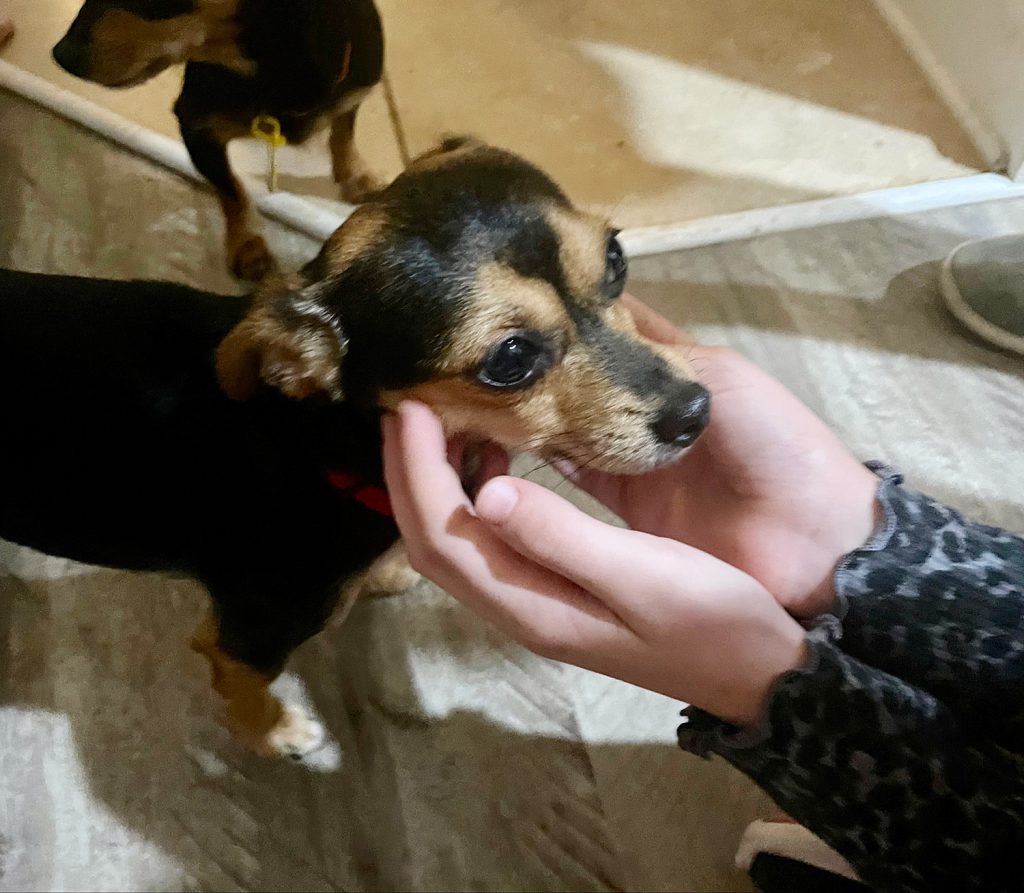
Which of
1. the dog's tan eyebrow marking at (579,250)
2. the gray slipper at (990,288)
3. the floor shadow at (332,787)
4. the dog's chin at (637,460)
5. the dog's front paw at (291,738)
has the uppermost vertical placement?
the dog's tan eyebrow marking at (579,250)

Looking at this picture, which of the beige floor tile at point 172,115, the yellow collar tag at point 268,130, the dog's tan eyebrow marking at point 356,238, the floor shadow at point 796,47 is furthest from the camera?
the floor shadow at point 796,47

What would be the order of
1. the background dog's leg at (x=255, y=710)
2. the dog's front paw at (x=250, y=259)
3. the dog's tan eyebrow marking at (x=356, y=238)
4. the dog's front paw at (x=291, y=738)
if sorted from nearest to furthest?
1. the dog's tan eyebrow marking at (x=356, y=238)
2. the background dog's leg at (x=255, y=710)
3. the dog's front paw at (x=291, y=738)
4. the dog's front paw at (x=250, y=259)

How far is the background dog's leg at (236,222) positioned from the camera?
1.96 metres

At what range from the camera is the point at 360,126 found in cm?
243

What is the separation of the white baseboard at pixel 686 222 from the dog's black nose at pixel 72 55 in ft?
1.60

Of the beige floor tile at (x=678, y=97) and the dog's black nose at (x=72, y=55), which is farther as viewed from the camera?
the beige floor tile at (x=678, y=97)

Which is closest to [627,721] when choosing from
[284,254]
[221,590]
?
[221,590]

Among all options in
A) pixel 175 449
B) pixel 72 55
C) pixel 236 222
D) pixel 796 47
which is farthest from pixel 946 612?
pixel 796 47

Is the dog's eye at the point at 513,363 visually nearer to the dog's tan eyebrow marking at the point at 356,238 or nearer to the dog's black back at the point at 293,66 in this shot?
the dog's tan eyebrow marking at the point at 356,238

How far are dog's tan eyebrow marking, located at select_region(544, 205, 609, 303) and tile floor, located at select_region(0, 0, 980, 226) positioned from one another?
1.19 metres

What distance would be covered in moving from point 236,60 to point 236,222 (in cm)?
40

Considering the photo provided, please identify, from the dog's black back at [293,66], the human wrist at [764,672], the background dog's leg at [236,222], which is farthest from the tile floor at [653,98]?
the human wrist at [764,672]

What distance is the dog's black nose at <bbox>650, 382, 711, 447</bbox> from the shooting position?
103cm

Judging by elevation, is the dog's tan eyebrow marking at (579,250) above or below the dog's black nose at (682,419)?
above
